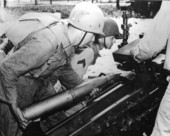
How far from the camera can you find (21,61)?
2.69 m

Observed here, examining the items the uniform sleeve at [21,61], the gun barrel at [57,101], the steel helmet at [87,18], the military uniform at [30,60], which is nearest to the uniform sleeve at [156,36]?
the steel helmet at [87,18]

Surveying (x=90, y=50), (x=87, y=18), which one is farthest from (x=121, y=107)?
(x=90, y=50)

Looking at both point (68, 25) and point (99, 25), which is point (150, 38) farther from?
point (68, 25)

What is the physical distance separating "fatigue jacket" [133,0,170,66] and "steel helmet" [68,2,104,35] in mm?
655

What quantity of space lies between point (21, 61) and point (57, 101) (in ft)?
3.82

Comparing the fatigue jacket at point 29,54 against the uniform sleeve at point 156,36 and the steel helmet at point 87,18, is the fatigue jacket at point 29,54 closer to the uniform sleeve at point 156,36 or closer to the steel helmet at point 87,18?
the steel helmet at point 87,18

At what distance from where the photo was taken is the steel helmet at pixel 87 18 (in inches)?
131

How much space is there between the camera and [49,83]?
12.8 ft

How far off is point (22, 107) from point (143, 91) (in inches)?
71.7

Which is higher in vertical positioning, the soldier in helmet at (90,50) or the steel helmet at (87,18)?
the steel helmet at (87,18)

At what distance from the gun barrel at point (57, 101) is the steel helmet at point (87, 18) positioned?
1037mm

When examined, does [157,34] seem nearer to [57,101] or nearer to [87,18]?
[87,18]

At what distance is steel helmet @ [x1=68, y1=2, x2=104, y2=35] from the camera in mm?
3336

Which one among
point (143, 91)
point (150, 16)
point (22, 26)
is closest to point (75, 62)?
point (143, 91)
